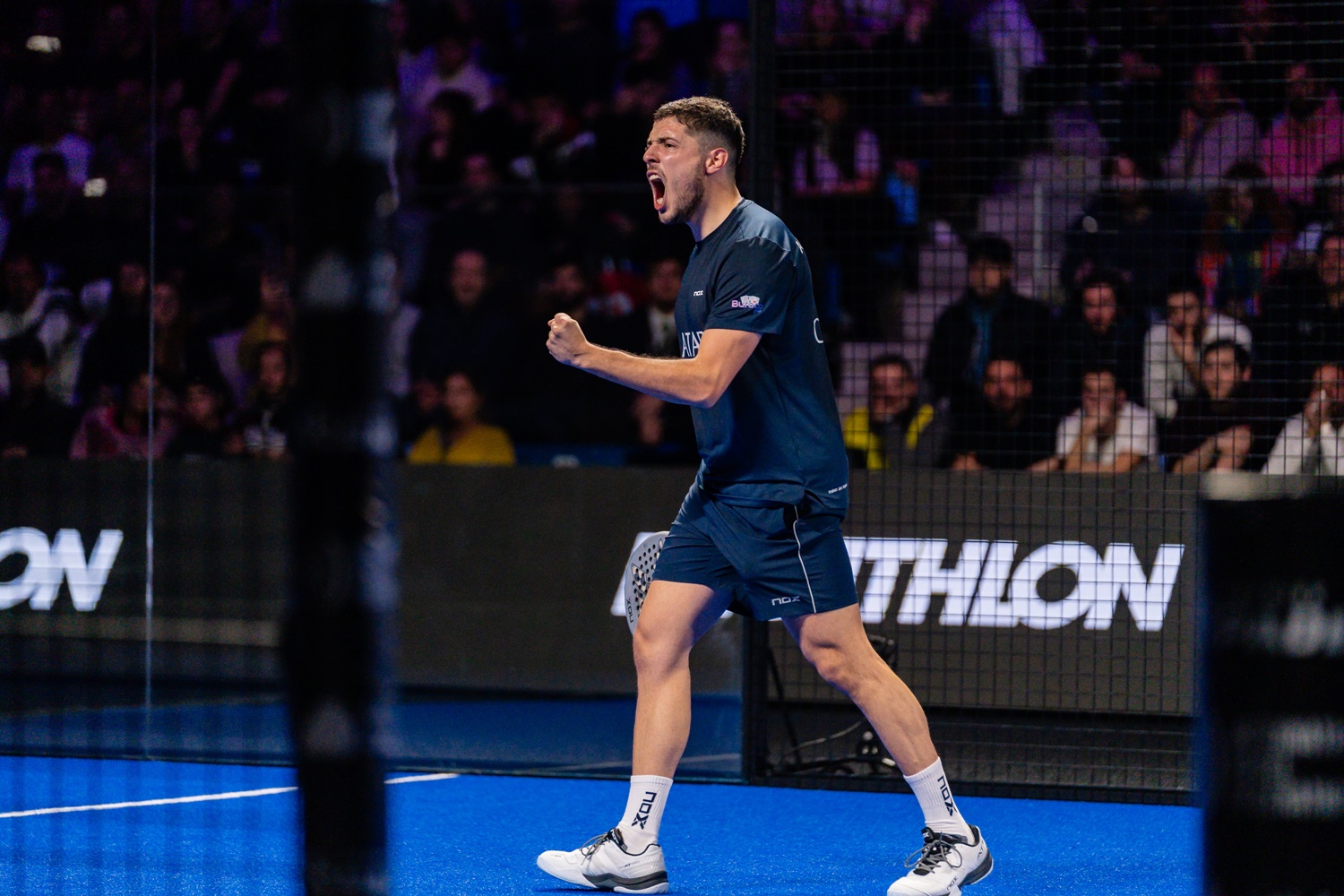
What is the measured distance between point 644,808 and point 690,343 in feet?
4.22

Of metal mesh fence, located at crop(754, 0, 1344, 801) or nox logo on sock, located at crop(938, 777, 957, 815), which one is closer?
nox logo on sock, located at crop(938, 777, 957, 815)

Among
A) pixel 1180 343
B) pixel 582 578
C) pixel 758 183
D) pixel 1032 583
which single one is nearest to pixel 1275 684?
pixel 758 183

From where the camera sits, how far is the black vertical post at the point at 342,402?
4.49ft

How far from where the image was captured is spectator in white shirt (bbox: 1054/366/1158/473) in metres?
7.73

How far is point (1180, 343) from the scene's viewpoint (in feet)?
26.4

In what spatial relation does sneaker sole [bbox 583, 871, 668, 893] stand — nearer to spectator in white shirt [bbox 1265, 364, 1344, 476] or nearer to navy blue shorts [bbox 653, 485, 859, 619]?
navy blue shorts [bbox 653, 485, 859, 619]

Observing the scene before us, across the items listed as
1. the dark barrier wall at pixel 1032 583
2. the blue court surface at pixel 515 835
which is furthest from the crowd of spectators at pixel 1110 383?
the blue court surface at pixel 515 835

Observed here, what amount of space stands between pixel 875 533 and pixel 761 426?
9.00ft

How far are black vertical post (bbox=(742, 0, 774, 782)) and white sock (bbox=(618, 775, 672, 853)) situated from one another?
6.94ft

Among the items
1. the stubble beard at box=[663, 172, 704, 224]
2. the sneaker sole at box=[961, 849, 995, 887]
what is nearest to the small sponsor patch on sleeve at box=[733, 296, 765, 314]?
the stubble beard at box=[663, 172, 704, 224]

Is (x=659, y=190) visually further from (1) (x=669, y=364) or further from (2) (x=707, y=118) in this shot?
(1) (x=669, y=364)

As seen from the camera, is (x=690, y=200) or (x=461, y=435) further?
(x=461, y=435)

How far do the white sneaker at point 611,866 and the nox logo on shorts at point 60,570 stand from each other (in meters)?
3.59

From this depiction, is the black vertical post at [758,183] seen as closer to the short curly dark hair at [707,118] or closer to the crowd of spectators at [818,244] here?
the crowd of spectators at [818,244]
